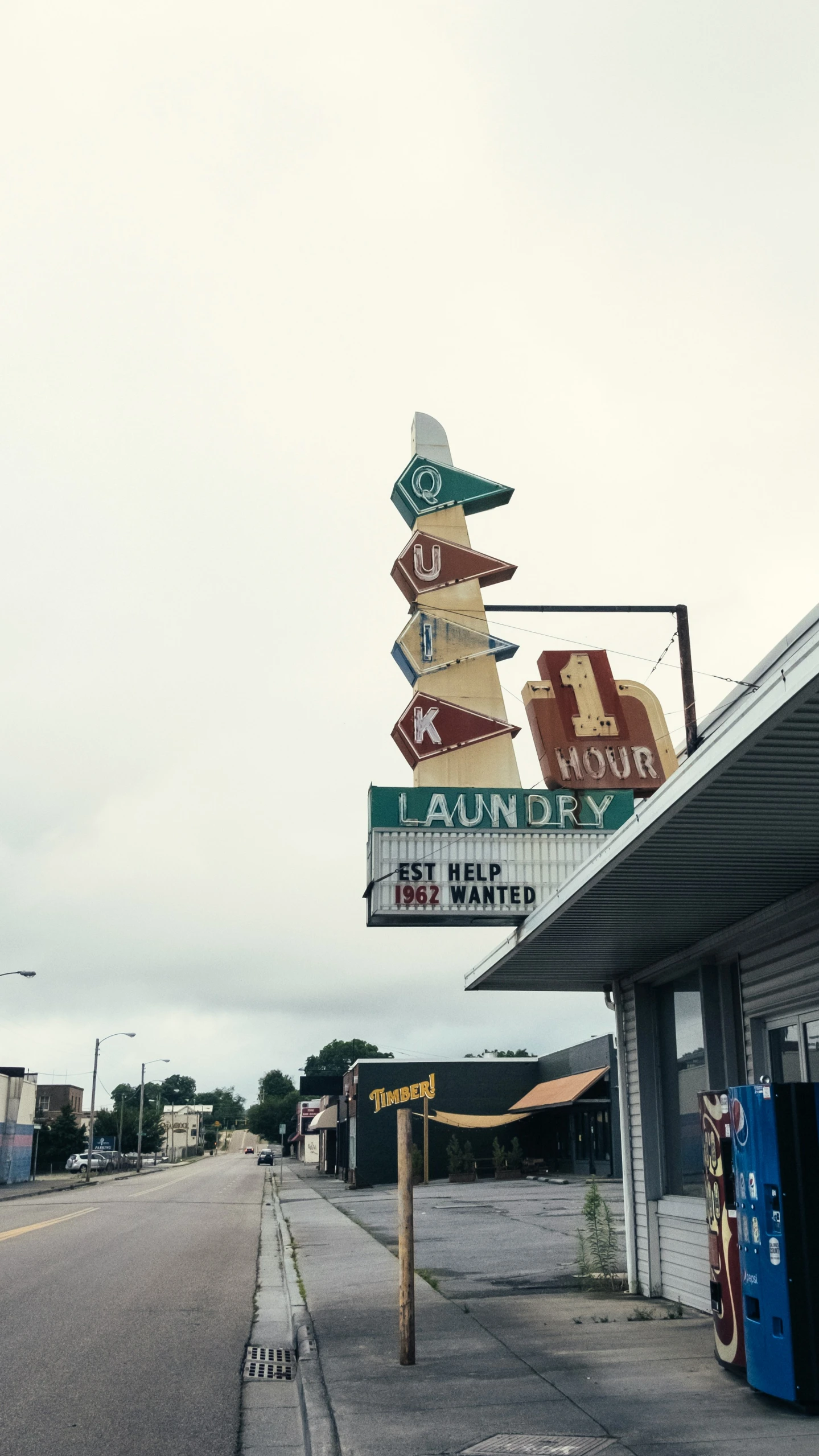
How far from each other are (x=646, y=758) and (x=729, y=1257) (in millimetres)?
12133

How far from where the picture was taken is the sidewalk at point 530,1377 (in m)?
6.88

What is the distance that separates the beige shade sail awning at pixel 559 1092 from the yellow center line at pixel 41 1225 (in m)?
15.2

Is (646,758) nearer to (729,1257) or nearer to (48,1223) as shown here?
(729,1257)

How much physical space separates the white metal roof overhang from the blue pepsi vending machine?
1.62 meters

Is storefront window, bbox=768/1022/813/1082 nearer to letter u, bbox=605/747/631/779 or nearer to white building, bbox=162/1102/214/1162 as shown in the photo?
letter u, bbox=605/747/631/779

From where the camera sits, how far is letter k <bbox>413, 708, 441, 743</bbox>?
20.4 m

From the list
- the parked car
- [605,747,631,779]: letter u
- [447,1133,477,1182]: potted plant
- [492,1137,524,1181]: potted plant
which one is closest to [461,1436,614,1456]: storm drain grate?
[605,747,631,779]: letter u

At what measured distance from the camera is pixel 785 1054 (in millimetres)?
10133

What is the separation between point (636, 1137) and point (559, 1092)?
93.4 feet

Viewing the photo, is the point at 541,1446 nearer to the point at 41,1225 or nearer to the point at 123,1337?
the point at 123,1337

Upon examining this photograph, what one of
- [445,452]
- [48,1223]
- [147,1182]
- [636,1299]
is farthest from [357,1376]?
[147,1182]

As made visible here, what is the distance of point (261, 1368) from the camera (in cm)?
971

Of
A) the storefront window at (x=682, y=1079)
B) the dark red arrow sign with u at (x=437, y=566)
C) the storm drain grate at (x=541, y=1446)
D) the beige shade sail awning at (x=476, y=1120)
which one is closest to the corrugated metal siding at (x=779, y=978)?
the storefront window at (x=682, y=1079)

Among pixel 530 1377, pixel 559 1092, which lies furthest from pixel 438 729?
pixel 559 1092
